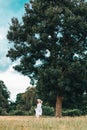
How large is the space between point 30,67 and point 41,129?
4115cm

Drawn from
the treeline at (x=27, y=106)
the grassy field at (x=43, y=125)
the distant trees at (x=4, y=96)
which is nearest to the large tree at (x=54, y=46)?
the treeline at (x=27, y=106)

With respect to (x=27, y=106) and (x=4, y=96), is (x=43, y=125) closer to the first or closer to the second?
(x=27, y=106)

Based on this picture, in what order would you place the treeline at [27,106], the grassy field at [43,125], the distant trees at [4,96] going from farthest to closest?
the distant trees at [4,96]
the treeline at [27,106]
the grassy field at [43,125]

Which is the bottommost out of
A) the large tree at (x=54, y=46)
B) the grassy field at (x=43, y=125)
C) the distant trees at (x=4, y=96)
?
the grassy field at (x=43, y=125)

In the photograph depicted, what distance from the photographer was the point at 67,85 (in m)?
50.2

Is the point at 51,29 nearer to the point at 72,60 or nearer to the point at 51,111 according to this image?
the point at 72,60

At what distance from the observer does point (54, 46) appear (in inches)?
2037

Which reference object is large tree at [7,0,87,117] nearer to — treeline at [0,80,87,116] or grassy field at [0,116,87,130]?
treeline at [0,80,87,116]

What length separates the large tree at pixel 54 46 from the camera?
1983 inches

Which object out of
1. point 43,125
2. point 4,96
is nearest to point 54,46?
point 43,125

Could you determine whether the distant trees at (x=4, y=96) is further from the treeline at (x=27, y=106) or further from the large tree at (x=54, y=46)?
the large tree at (x=54, y=46)

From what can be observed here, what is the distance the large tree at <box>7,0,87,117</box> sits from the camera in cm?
5038

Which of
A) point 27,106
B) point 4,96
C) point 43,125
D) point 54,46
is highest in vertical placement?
point 4,96

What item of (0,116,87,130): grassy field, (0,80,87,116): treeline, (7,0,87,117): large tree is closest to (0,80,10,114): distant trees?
(0,80,87,116): treeline
